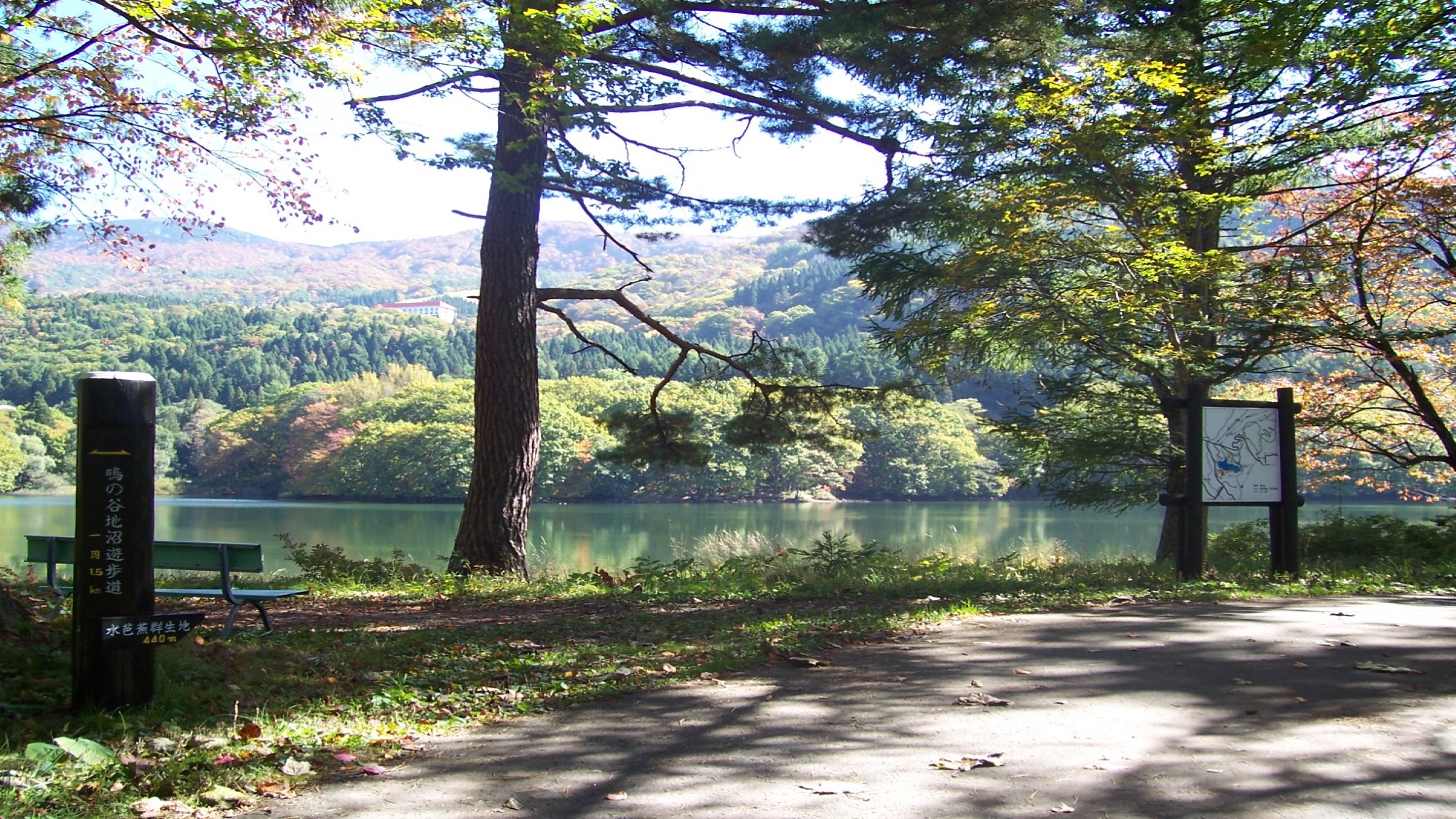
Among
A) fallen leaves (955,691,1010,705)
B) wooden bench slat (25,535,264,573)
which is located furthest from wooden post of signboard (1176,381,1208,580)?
wooden bench slat (25,535,264,573)

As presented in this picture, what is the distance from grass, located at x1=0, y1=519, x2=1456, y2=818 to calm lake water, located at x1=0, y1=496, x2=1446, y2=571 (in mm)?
3845

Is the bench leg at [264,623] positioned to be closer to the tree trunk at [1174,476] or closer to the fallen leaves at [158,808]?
the fallen leaves at [158,808]

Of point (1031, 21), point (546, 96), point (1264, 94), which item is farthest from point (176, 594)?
point (1264, 94)

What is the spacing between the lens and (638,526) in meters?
34.7

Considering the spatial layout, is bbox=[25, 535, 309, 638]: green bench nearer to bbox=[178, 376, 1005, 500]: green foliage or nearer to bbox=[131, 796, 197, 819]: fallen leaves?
bbox=[131, 796, 197, 819]: fallen leaves


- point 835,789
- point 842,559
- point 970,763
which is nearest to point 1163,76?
point 842,559

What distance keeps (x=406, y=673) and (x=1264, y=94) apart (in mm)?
11295

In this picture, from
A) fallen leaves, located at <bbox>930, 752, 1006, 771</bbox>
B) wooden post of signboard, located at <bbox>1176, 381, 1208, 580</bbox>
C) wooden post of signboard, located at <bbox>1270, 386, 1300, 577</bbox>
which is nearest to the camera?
fallen leaves, located at <bbox>930, 752, 1006, 771</bbox>

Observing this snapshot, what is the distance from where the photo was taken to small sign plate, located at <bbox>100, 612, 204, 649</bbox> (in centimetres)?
352

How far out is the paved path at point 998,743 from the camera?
9.55 feet

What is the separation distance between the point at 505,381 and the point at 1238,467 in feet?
20.9

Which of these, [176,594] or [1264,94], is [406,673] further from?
[1264,94]

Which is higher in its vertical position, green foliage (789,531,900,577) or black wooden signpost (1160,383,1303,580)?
black wooden signpost (1160,383,1303,580)

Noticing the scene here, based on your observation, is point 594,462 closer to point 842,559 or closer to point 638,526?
point 638,526
